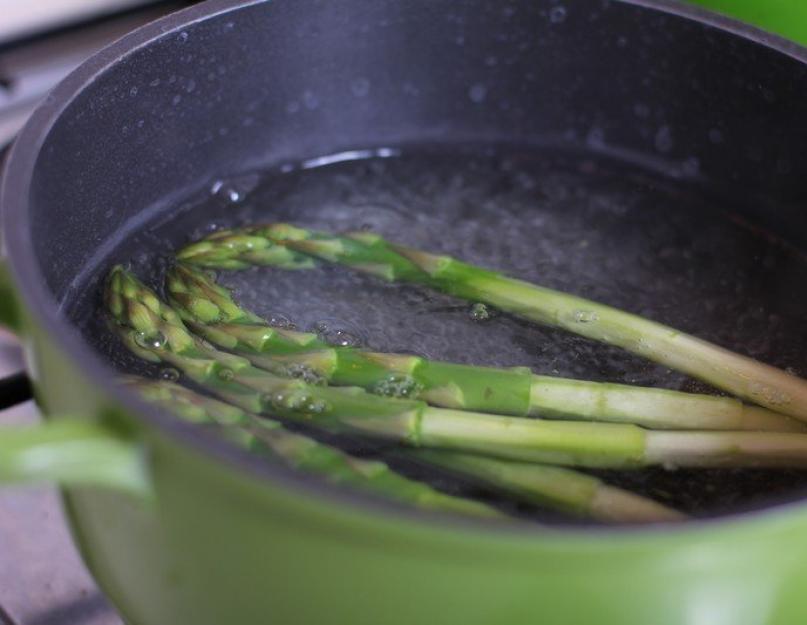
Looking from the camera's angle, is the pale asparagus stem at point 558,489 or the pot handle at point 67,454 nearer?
the pot handle at point 67,454

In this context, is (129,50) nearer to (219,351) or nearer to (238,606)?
(219,351)

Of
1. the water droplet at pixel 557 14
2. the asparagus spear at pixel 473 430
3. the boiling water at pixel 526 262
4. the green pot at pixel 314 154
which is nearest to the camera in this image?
the green pot at pixel 314 154

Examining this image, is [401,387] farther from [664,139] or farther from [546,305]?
[664,139]

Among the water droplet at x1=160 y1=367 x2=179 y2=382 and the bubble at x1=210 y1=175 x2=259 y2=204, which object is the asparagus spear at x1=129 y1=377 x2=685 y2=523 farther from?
the bubble at x1=210 y1=175 x2=259 y2=204

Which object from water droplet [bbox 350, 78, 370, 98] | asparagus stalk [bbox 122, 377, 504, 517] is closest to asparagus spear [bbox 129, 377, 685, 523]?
asparagus stalk [bbox 122, 377, 504, 517]

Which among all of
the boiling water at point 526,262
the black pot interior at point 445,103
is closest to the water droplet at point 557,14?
the black pot interior at point 445,103

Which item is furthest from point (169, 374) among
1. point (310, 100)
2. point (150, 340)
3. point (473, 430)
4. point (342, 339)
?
point (310, 100)

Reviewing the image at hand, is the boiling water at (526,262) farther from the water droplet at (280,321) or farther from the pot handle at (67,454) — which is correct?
the pot handle at (67,454)

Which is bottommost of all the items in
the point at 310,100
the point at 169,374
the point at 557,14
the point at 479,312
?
the point at 169,374
